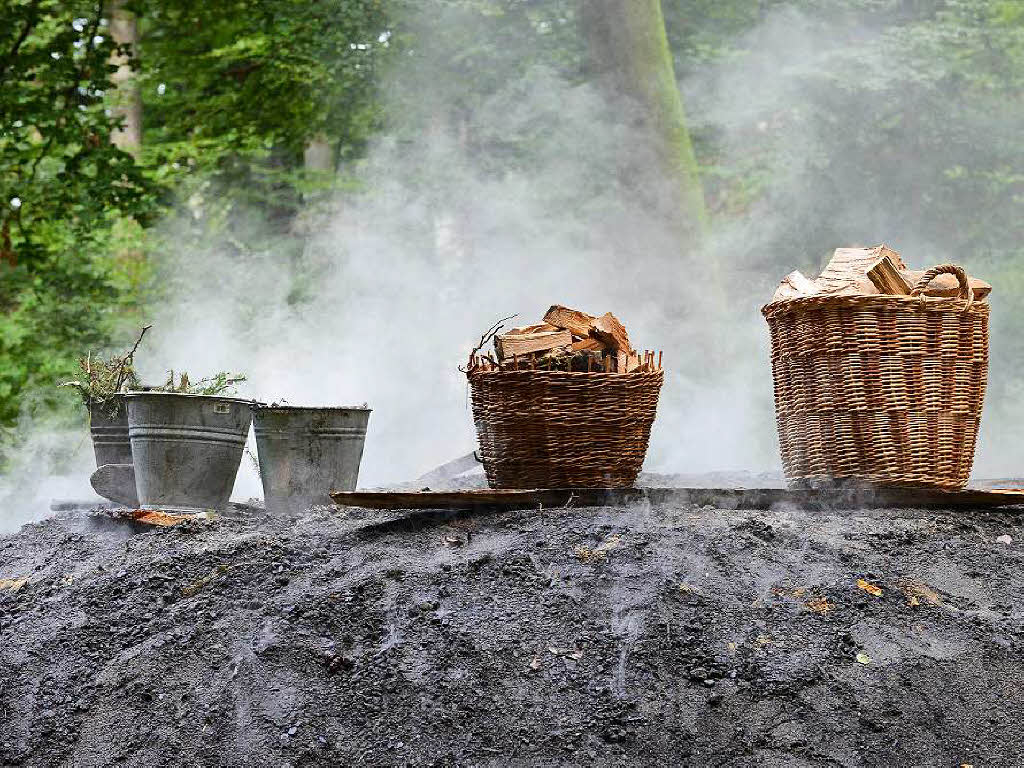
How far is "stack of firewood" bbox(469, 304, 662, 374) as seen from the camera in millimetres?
4051

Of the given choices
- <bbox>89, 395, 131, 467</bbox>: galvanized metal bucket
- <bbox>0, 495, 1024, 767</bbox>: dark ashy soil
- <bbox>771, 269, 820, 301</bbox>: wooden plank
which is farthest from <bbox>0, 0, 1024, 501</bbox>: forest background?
<bbox>0, 495, 1024, 767</bbox>: dark ashy soil

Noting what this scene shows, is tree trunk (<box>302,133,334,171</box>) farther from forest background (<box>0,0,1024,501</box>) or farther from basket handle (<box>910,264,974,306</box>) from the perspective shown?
basket handle (<box>910,264,974,306</box>)

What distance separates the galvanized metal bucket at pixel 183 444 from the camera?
14.9ft

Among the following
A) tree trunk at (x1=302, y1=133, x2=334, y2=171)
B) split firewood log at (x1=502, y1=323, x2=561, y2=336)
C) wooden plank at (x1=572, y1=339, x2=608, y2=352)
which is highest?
tree trunk at (x1=302, y1=133, x2=334, y2=171)

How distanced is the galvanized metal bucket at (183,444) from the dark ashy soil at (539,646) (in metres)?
0.75

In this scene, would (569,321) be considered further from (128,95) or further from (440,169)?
(128,95)

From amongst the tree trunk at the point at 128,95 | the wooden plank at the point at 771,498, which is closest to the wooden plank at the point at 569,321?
the wooden plank at the point at 771,498

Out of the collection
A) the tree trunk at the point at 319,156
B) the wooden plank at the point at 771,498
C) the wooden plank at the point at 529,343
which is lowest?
the wooden plank at the point at 771,498

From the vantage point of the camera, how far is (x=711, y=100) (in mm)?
13828

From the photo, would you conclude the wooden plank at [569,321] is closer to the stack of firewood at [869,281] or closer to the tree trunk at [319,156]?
the stack of firewood at [869,281]

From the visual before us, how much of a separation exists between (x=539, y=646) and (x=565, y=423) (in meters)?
1.09

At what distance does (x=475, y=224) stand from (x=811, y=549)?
8.26 meters

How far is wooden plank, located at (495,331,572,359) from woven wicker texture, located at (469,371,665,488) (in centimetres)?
9

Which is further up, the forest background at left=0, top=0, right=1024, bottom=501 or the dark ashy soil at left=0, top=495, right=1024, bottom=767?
the forest background at left=0, top=0, right=1024, bottom=501
